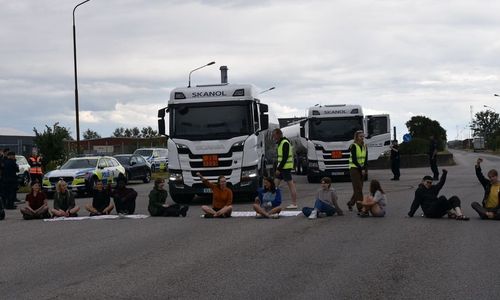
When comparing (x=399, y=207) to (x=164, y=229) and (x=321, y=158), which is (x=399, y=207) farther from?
(x=321, y=158)

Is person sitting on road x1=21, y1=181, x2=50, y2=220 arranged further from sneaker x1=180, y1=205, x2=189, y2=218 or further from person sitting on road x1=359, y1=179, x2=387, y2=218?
person sitting on road x1=359, y1=179, x2=387, y2=218

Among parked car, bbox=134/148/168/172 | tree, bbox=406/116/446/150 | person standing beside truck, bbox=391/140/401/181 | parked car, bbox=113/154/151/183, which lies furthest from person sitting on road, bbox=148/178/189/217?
tree, bbox=406/116/446/150

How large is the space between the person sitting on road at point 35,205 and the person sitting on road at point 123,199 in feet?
5.56

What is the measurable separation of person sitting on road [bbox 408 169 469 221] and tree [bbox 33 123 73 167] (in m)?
24.9

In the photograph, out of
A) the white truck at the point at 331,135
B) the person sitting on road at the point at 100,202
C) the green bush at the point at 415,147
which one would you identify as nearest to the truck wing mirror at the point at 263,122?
the person sitting on road at the point at 100,202

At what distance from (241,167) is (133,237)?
6884 mm

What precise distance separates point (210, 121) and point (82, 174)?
8.30 meters

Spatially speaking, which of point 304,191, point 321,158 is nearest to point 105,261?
point 304,191

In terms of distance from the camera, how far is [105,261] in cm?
1069

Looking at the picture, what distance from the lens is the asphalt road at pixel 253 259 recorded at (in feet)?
27.3

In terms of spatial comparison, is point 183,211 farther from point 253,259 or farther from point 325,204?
point 253,259

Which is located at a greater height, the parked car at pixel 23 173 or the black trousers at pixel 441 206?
the parked car at pixel 23 173

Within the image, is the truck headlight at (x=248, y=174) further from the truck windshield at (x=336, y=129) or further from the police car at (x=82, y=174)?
the truck windshield at (x=336, y=129)

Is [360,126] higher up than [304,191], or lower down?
higher up
